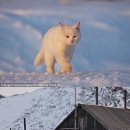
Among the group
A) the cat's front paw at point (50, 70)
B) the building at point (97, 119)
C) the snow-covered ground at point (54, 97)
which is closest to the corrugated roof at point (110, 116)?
the building at point (97, 119)

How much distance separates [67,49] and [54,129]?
102 inches

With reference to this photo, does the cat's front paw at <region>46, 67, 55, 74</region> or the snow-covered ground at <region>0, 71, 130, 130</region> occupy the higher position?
the cat's front paw at <region>46, 67, 55, 74</region>

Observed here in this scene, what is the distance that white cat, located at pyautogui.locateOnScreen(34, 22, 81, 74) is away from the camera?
7.14 m

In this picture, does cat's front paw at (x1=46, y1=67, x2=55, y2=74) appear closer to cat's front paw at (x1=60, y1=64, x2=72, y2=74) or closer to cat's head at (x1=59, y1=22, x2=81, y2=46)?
cat's front paw at (x1=60, y1=64, x2=72, y2=74)

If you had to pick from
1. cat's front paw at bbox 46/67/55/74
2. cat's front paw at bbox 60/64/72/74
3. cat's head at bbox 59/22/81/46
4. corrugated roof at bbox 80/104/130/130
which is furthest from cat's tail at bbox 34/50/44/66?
corrugated roof at bbox 80/104/130/130

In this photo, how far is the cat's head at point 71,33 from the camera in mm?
7117

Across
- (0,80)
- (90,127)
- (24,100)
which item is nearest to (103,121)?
(90,127)

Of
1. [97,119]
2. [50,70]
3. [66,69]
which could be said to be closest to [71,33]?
[66,69]

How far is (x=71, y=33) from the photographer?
23.3 ft

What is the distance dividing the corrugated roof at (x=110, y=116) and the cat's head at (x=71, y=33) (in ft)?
6.70

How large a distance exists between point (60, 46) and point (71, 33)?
0.21m

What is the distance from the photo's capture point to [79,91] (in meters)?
8.69

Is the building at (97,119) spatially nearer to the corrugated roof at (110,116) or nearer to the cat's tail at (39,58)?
the corrugated roof at (110,116)

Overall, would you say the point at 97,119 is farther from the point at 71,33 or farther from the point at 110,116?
the point at 71,33
